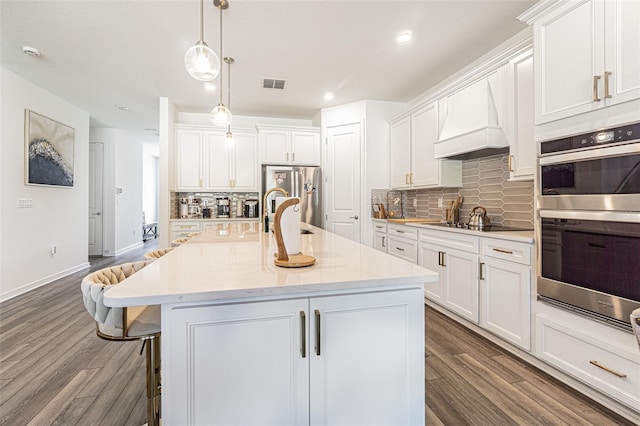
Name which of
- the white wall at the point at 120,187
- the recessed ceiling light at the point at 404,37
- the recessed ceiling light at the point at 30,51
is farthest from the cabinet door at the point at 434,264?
the white wall at the point at 120,187

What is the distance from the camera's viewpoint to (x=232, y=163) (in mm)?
4918

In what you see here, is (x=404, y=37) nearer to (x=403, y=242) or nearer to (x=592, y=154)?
(x=592, y=154)

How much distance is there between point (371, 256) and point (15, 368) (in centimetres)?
261

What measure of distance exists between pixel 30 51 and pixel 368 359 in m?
4.25

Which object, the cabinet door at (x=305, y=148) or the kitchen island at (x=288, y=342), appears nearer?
the kitchen island at (x=288, y=342)

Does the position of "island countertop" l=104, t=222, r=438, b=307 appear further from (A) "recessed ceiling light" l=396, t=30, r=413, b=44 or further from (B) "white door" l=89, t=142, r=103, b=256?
(B) "white door" l=89, t=142, r=103, b=256

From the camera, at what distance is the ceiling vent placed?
12.4ft

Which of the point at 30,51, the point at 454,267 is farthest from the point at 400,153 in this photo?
the point at 30,51

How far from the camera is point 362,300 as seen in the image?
111cm

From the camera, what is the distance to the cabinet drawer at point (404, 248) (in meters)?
3.40

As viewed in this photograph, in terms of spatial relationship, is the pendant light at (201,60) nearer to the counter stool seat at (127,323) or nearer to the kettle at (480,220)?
the counter stool seat at (127,323)

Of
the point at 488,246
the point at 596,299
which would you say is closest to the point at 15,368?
the point at 488,246

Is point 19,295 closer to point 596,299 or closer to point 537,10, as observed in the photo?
point 596,299

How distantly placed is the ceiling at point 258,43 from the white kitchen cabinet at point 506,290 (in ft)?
6.23
